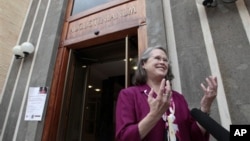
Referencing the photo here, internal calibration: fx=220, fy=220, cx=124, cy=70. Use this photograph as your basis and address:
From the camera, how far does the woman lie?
913 millimetres

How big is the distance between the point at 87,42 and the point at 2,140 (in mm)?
1612

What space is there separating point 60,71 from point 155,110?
2148mm

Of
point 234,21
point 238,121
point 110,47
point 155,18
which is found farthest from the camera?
point 110,47

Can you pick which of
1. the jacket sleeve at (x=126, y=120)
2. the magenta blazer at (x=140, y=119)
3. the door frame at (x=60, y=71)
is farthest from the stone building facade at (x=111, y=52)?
the jacket sleeve at (x=126, y=120)

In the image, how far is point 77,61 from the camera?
3119 mm

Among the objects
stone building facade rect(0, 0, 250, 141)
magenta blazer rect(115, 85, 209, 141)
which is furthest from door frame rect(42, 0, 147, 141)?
magenta blazer rect(115, 85, 209, 141)

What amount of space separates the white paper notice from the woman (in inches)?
66.3

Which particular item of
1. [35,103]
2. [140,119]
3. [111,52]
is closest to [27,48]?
[35,103]

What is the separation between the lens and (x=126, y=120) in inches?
39.6

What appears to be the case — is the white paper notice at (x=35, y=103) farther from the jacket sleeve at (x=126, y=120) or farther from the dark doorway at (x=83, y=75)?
the jacket sleeve at (x=126, y=120)

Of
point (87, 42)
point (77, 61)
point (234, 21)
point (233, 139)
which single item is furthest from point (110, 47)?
point (233, 139)

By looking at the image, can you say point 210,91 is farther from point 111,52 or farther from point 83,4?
point 83,4

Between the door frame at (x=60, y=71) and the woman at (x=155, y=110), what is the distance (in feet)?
3.27

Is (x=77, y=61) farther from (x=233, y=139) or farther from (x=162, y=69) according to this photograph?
(x=233, y=139)
